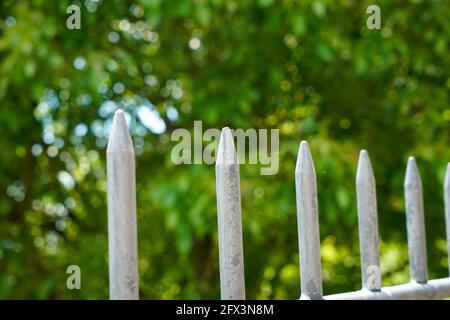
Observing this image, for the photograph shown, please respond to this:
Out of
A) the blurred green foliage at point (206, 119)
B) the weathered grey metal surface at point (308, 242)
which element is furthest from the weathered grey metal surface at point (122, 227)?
the blurred green foliage at point (206, 119)

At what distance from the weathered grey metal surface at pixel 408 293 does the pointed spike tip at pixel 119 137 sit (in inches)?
22.8

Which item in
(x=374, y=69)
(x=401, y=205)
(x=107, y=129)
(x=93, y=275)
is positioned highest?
(x=374, y=69)

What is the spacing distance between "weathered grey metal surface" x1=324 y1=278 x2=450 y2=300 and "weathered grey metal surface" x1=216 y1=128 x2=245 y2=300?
26 cm

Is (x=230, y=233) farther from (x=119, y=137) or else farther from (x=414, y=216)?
(x=414, y=216)

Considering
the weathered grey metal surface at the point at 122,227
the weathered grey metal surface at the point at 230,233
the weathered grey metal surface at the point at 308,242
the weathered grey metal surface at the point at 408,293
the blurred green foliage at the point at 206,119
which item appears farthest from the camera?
the blurred green foliage at the point at 206,119

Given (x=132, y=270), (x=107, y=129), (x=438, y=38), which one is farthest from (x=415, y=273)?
(x=107, y=129)

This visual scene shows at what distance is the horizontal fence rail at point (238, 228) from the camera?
4.59ft

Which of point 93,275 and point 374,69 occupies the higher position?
point 374,69

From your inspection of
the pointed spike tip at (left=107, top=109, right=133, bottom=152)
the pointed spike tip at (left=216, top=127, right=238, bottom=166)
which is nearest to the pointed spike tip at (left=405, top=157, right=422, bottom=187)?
the pointed spike tip at (left=216, top=127, right=238, bottom=166)

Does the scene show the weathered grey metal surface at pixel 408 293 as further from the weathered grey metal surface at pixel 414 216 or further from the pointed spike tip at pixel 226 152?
the pointed spike tip at pixel 226 152

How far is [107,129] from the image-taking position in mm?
4352

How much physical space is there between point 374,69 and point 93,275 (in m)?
1.94

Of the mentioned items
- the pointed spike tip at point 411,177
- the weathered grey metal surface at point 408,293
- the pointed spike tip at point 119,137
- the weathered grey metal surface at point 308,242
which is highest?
the pointed spike tip at point 119,137
